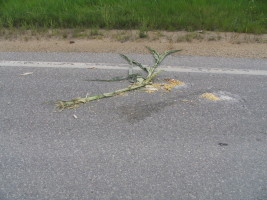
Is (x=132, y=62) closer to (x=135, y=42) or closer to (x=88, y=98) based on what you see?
(x=135, y=42)

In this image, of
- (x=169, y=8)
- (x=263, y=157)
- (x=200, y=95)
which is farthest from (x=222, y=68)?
(x=169, y=8)

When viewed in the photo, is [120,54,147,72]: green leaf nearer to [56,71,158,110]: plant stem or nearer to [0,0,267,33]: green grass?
[56,71,158,110]: plant stem

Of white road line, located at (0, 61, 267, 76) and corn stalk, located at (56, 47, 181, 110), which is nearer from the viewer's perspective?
corn stalk, located at (56, 47, 181, 110)

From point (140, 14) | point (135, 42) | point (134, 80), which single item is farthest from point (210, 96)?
point (140, 14)

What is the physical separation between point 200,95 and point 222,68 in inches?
41.4

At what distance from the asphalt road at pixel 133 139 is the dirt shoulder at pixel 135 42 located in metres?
0.94

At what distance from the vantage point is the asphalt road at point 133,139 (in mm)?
2781

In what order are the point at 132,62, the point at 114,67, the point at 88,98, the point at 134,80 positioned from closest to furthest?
the point at 88,98
the point at 134,80
the point at 114,67
the point at 132,62

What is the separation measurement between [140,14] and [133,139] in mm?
4265

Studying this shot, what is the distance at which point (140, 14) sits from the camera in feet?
23.0

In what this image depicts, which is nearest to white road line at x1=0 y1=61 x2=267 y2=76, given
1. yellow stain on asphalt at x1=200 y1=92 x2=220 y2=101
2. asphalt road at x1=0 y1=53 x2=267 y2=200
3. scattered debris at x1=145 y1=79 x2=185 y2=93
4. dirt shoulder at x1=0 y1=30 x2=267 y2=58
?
asphalt road at x1=0 y1=53 x2=267 y2=200

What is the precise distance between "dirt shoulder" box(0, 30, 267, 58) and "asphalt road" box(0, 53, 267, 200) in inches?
37.2

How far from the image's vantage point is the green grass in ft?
21.9

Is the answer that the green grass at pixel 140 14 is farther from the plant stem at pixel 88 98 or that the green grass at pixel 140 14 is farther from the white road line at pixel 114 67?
the plant stem at pixel 88 98
